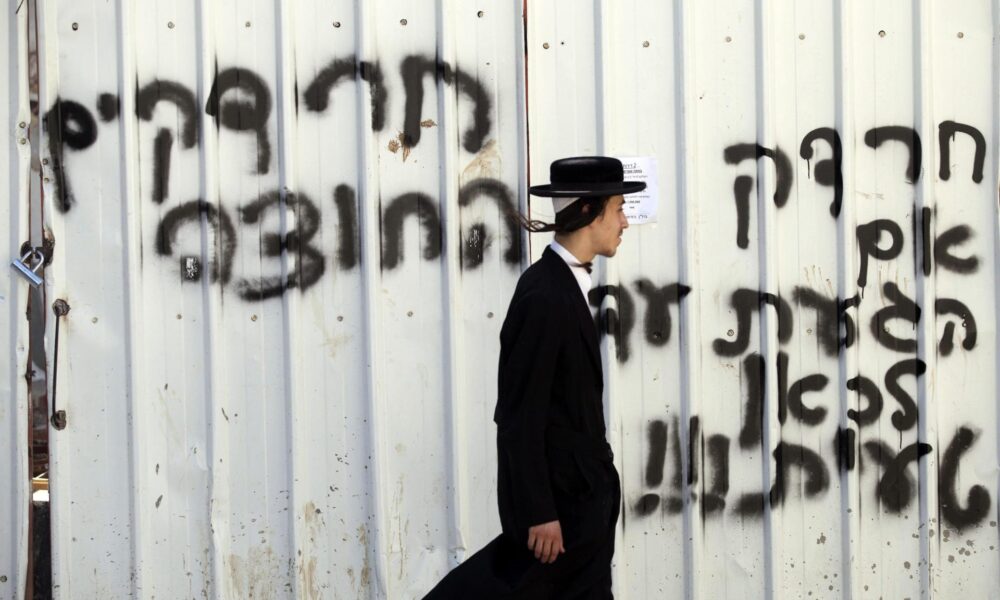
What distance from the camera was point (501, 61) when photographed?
432cm

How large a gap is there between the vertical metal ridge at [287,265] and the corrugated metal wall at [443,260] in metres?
0.01

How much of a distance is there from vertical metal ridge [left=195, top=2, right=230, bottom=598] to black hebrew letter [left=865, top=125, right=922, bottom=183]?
249 centimetres

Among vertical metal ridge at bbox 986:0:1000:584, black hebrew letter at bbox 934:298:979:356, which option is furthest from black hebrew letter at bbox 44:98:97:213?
vertical metal ridge at bbox 986:0:1000:584

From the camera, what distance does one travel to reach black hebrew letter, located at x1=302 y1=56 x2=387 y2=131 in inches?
169

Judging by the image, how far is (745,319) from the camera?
4.36 meters

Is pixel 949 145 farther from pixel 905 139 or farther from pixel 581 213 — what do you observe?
pixel 581 213

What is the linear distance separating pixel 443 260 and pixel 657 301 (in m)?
0.83

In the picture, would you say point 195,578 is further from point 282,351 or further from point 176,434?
point 282,351

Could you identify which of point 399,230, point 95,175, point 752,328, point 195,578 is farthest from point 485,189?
point 195,578

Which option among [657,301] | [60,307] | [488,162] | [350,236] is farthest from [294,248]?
[657,301]

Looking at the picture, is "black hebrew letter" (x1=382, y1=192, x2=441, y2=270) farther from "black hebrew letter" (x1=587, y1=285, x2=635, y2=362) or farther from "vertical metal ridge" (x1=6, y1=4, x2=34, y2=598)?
"vertical metal ridge" (x1=6, y1=4, x2=34, y2=598)

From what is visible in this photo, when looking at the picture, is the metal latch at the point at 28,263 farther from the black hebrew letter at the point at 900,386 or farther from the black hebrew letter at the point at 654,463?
the black hebrew letter at the point at 900,386

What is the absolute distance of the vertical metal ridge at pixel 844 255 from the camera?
4312 mm

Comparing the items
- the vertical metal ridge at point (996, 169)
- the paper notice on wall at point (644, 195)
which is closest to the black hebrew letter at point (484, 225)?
the paper notice on wall at point (644, 195)
